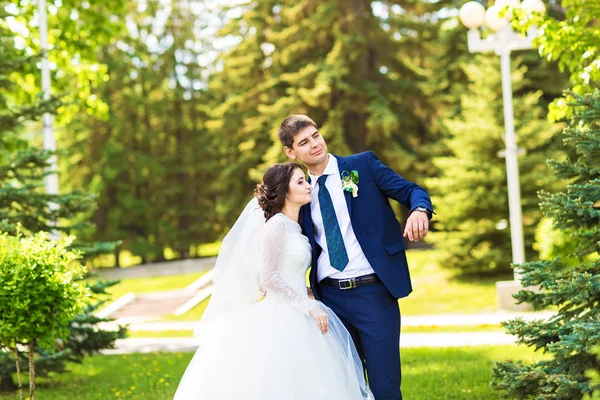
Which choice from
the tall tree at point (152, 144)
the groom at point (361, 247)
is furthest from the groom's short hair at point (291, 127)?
the tall tree at point (152, 144)

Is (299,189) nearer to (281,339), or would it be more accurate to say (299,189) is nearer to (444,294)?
(281,339)

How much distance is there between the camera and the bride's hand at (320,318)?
4.60 metres

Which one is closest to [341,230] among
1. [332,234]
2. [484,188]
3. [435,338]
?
[332,234]

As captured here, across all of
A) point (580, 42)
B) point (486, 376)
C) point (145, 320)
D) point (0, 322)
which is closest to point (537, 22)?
point (580, 42)

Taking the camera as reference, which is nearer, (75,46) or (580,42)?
(580,42)

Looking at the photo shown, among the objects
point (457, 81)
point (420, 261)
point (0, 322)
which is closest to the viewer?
point (0, 322)

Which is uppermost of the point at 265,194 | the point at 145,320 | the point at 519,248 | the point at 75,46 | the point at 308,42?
the point at 308,42

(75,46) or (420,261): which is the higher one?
(75,46)

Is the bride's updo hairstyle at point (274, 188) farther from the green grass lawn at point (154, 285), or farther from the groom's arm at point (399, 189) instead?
the green grass lawn at point (154, 285)

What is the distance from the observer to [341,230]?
4.68 meters

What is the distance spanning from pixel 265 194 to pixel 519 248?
32.9ft

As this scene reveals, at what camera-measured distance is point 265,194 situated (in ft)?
15.8

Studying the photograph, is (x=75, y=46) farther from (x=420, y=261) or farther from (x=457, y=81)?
(x=457, y=81)

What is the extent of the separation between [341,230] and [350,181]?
312 mm
